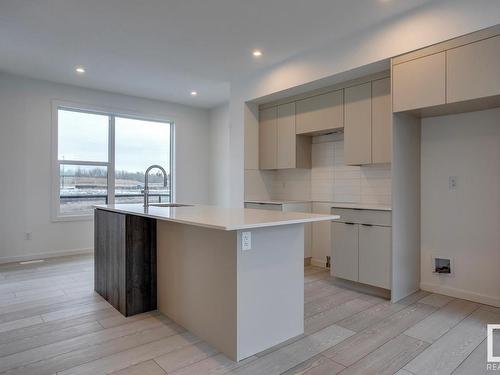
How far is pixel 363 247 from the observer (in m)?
3.35

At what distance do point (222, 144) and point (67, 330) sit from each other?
4.51 m

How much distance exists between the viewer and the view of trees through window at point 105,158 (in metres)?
5.19

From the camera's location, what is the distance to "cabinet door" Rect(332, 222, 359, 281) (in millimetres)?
3428

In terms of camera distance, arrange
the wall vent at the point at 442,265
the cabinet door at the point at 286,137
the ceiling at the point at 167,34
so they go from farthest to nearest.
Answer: the cabinet door at the point at 286,137, the wall vent at the point at 442,265, the ceiling at the point at 167,34

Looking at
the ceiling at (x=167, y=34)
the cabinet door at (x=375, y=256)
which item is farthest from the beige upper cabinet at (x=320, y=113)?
the cabinet door at (x=375, y=256)

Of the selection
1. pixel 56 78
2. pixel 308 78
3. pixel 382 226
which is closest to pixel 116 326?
pixel 382 226

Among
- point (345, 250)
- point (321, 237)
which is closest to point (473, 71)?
point (345, 250)

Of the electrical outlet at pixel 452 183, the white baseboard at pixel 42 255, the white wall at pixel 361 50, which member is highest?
the white wall at pixel 361 50

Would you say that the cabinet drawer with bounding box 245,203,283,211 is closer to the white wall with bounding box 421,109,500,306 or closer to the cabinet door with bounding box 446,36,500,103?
the white wall with bounding box 421,109,500,306

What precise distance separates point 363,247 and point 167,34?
3009 millimetres

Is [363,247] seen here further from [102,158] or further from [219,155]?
[102,158]

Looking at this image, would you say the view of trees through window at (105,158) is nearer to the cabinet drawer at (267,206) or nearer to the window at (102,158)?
the window at (102,158)

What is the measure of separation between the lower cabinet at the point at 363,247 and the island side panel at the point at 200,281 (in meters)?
1.79

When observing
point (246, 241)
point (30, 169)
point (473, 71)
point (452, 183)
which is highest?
point (473, 71)
